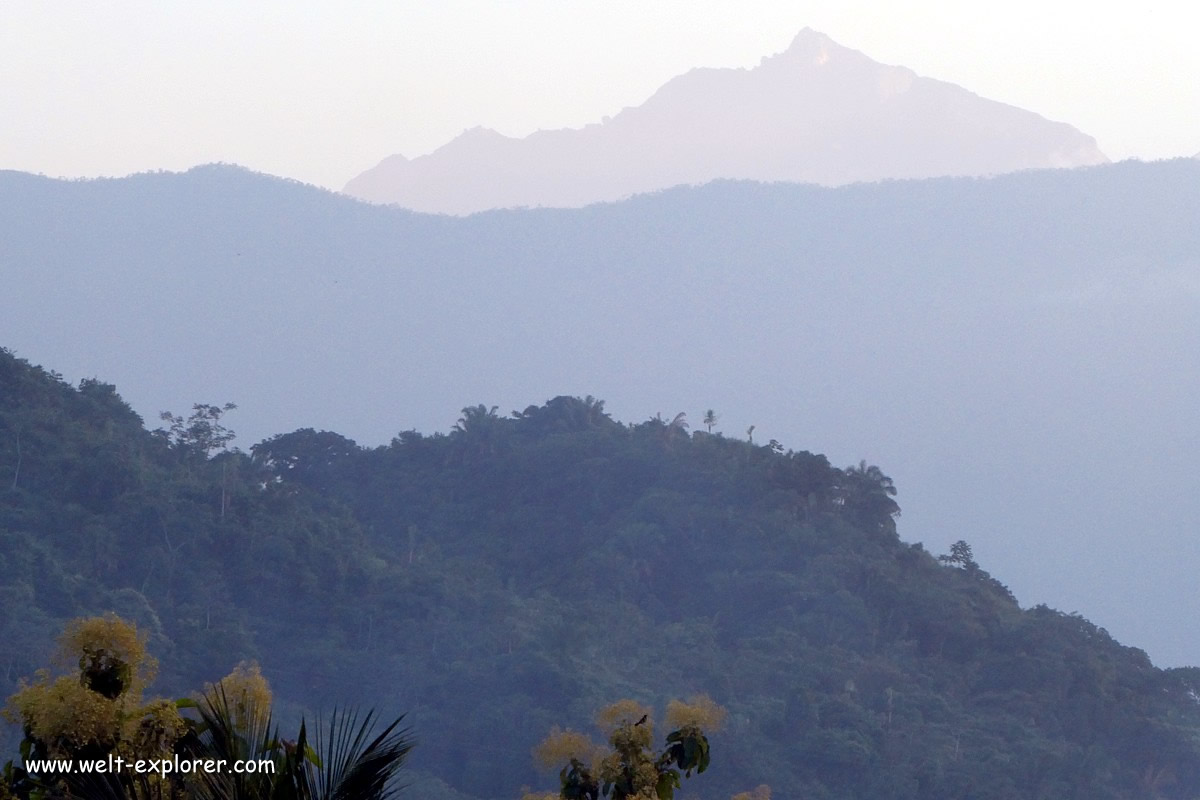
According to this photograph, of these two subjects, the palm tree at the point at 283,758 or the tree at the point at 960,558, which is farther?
the tree at the point at 960,558

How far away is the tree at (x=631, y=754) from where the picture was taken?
21.3ft

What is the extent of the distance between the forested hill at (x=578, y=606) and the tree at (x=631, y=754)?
24.6 m

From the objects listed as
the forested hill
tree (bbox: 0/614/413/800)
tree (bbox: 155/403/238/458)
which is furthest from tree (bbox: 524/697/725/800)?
tree (bbox: 155/403/238/458)

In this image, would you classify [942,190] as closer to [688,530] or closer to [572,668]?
[688,530]

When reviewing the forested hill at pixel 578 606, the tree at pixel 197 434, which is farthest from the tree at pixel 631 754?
the tree at pixel 197 434

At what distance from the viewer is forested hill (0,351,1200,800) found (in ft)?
113

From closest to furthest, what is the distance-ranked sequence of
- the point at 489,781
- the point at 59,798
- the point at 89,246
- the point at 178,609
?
the point at 59,798, the point at 489,781, the point at 178,609, the point at 89,246

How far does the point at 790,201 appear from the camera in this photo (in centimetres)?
12744

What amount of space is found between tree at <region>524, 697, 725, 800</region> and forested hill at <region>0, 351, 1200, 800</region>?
24.6 meters

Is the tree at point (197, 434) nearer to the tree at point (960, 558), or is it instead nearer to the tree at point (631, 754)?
the tree at point (960, 558)

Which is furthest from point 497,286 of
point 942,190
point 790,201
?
point 942,190

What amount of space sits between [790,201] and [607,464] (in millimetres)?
81236

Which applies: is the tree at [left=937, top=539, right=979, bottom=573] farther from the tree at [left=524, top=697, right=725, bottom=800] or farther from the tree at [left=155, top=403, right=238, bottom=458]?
the tree at [left=524, top=697, right=725, bottom=800]

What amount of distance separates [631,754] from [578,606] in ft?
115
